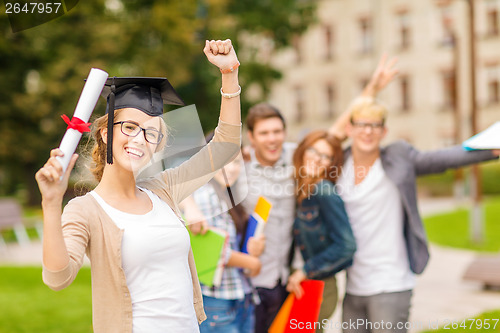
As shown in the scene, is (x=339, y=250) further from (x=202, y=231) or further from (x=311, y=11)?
(x=311, y=11)

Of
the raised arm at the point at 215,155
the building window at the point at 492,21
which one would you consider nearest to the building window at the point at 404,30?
the building window at the point at 492,21

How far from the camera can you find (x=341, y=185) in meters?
3.62

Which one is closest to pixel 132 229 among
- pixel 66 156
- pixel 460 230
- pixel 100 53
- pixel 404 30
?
pixel 66 156

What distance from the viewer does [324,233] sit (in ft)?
11.5

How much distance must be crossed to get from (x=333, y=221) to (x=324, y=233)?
0.12m

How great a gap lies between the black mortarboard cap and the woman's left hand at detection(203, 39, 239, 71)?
20 centimetres

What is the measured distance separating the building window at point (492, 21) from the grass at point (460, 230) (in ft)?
48.7

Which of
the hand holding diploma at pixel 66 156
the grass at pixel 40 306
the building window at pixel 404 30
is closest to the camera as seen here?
the hand holding diploma at pixel 66 156

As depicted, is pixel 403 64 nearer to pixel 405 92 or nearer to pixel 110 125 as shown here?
pixel 405 92

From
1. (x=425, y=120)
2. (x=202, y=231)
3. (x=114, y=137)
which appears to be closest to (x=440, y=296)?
(x=202, y=231)

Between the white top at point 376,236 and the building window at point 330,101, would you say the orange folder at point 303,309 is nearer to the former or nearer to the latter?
the white top at point 376,236

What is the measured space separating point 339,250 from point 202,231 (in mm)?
767

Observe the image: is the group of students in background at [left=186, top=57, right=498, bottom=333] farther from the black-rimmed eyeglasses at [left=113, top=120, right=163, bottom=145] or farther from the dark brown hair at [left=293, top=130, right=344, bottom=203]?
the black-rimmed eyeglasses at [left=113, top=120, right=163, bottom=145]

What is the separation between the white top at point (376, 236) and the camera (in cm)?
347
